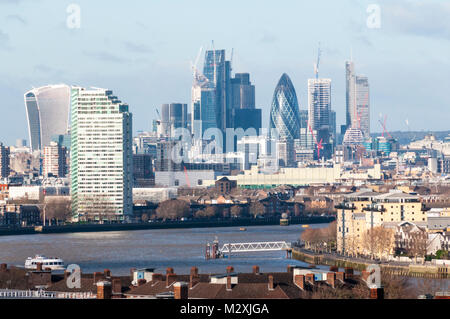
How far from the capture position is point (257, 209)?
9125 centimetres

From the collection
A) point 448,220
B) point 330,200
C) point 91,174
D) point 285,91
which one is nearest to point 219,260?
point 448,220

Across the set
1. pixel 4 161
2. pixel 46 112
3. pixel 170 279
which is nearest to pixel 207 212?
pixel 170 279

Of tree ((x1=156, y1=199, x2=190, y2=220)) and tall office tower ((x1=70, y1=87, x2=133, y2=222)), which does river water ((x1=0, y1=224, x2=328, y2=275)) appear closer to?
tall office tower ((x1=70, y1=87, x2=133, y2=222))

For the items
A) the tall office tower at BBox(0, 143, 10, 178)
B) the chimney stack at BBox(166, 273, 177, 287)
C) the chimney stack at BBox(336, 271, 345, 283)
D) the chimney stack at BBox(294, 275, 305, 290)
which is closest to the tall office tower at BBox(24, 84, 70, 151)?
the tall office tower at BBox(0, 143, 10, 178)

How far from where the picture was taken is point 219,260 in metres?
42.4

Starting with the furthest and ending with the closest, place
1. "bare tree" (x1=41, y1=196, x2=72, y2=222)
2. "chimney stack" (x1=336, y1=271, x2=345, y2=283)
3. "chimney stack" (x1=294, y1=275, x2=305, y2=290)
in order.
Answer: "bare tree" (x1=41, y1=196, x2=72, y2=222)
"chimney stack" (x1=336, y1=271, x2=345, y2=283)
"chimney stack" (x1=294, y1=275, x2=305, y2=290)

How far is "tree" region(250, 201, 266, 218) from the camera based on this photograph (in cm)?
9014

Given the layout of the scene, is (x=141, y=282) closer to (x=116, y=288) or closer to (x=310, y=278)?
(x=116, y=288)

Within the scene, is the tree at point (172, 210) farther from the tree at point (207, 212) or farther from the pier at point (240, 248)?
the pier at point (240, 248)

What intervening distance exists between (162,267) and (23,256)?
426 inches

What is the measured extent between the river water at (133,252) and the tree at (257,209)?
70.3ft

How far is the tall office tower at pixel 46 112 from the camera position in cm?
16638

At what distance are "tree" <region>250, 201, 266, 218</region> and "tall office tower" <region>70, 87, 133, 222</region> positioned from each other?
9328 millimetres
